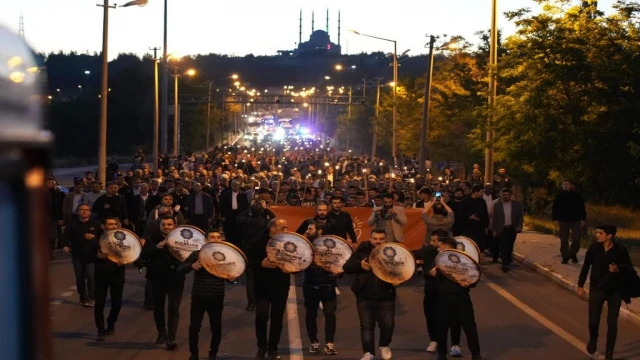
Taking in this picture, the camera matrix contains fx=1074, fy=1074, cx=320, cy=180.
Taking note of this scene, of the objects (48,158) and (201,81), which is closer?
(48,158)

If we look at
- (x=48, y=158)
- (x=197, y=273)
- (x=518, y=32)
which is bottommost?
(x=197, y=273)

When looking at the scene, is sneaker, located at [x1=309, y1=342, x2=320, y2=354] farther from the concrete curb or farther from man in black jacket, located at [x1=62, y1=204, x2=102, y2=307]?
the concrete curb

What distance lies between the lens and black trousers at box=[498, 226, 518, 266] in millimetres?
21406

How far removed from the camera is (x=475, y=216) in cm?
2166

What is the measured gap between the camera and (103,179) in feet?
98.5

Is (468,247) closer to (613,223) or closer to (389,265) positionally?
(389,265)

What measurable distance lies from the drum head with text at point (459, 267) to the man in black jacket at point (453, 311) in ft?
0.32

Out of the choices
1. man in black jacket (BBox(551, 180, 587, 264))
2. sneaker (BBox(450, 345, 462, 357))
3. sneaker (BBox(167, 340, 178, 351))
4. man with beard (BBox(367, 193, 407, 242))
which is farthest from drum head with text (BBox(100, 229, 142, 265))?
man in black jacket (BBox(551, 180, 587, 264))

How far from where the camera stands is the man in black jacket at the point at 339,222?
15.9m

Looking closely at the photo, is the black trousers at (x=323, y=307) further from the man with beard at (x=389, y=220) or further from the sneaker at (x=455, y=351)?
the man with beard at (x=389, y=220)

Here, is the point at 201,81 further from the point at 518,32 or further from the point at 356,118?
the point at 518,32

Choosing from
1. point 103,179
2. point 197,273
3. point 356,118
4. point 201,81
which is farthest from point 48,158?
point 201,81

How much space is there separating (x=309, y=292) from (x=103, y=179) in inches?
722

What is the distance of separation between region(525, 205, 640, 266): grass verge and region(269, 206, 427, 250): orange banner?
5454 mm
